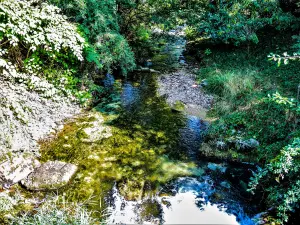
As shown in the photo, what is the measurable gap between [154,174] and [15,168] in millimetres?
2231

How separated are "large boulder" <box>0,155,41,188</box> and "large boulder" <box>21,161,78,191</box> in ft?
0.32

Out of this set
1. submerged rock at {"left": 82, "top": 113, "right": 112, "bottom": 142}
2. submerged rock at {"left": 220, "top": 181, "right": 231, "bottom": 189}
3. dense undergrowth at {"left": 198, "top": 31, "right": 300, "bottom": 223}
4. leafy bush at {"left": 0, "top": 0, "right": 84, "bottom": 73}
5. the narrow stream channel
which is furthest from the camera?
submerged rock at {"left": 82, "top": 113, "right": 112, "bottom": 142}

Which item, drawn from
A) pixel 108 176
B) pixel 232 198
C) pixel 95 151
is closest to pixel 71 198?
pixel 108 176

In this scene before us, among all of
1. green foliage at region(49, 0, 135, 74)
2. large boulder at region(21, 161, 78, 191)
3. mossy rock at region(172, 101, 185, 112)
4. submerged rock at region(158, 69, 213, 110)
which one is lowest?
large boulder at region(21, 161, 78, 191)

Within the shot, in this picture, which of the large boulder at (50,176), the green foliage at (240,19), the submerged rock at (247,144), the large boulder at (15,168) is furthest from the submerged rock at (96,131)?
the green foliage at (240,19)

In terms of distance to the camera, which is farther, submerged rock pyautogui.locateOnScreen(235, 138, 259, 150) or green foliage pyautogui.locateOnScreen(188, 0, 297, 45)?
green foliage pyautogui.locateOnScreen(188, 0, 297, 45)

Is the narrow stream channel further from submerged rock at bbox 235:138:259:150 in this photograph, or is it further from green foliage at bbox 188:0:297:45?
green foliage at bbox 188:0:297:45

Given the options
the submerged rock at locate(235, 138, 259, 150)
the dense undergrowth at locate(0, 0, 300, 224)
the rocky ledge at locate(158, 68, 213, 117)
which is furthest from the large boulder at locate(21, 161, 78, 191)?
the rocky ledge at locate(158, 68, 213, 117)

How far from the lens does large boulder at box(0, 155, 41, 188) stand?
12.9ft

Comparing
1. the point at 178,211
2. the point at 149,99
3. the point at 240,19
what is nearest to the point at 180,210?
the point at 178,211

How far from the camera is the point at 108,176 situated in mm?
4277

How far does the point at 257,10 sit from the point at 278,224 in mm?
7659

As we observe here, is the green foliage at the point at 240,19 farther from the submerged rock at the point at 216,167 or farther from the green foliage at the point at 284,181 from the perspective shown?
the green foliage at the point at 284,181

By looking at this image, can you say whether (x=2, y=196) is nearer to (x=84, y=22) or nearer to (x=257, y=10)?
(x=84, y=22)
